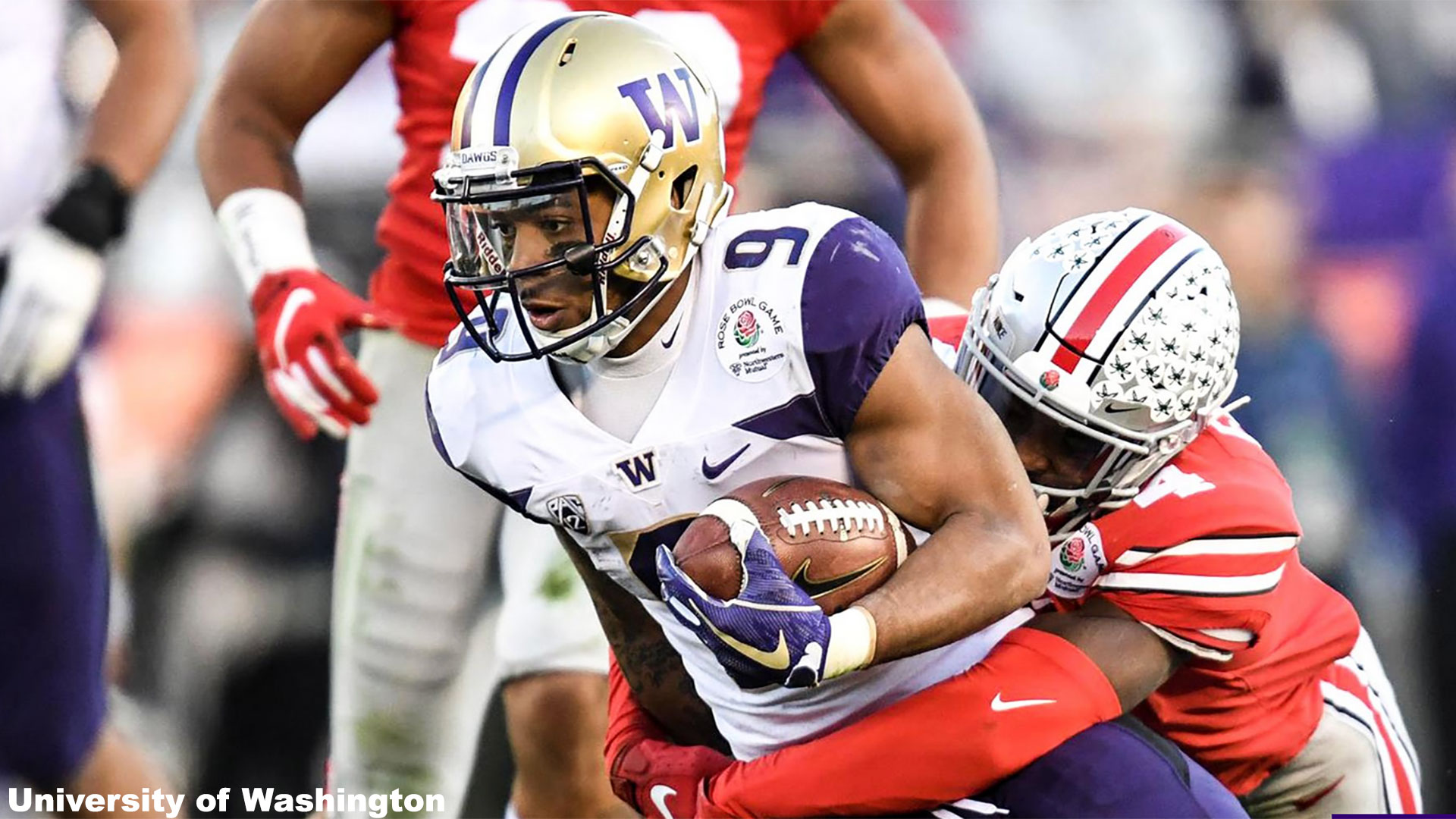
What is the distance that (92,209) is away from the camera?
137 inches

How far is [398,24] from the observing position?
3.31 meters

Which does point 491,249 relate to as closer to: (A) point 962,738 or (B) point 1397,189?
(A) point 962,738

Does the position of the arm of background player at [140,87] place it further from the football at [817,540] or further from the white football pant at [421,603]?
the football at [817,540]

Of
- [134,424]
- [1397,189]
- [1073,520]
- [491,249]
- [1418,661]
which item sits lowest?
[1418,661]

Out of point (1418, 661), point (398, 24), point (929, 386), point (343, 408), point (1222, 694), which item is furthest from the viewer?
point (1418, 661)

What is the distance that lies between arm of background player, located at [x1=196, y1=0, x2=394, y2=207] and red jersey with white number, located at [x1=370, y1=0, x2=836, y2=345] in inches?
3.4

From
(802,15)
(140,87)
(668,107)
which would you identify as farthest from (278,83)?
(668,107)

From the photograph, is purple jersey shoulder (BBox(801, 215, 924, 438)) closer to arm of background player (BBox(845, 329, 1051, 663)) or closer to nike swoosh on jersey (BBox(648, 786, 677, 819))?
arm of background player (BBox(845, 329, 1051, 663))

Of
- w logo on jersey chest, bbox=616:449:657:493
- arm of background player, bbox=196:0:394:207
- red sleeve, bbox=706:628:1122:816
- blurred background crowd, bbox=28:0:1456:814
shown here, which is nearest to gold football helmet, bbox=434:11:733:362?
w logo on jersey chest, bbox=616:449:657:493

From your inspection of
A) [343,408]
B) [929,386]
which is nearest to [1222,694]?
[929,386]

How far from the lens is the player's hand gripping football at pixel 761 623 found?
1.98m

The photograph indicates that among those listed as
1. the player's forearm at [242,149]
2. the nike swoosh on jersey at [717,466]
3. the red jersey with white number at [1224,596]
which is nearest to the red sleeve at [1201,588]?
the red jersey with white number at [1224,596]

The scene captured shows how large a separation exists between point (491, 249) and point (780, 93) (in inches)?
83.9

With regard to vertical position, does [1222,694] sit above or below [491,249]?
below
